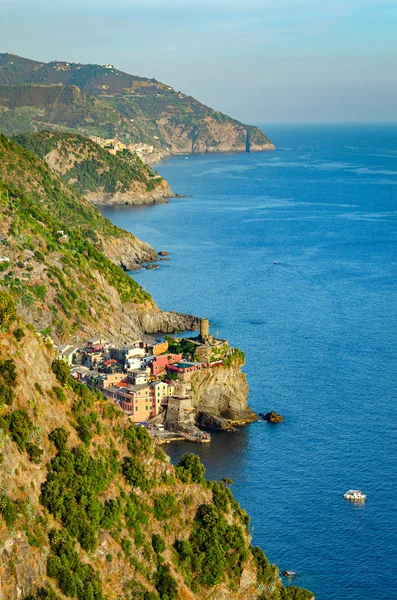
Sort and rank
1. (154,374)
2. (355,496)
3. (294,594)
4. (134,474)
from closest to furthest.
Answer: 1. (134,474)
2. (294,594)
3. (355,496)
4. (154,374)

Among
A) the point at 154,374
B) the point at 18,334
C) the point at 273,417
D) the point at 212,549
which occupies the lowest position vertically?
the point at 273,417

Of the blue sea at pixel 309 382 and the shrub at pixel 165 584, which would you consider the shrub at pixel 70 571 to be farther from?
the blue sea at pixel 309 382

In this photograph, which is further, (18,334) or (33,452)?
(18,334)

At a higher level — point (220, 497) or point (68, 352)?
point (220, 497)

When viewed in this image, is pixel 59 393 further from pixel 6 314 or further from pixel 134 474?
pixel 134 474

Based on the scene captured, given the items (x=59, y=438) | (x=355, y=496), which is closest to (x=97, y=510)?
(x=59, y=438)

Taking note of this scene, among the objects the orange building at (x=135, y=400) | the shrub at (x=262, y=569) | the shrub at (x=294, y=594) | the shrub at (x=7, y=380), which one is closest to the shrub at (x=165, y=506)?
the shrub at (x=262, y=569)

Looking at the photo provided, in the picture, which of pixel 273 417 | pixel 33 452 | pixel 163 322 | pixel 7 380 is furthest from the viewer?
pixel 163 322

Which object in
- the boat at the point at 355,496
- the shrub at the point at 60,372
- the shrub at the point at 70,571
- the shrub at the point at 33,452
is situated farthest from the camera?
the boat at the point at 355,496
